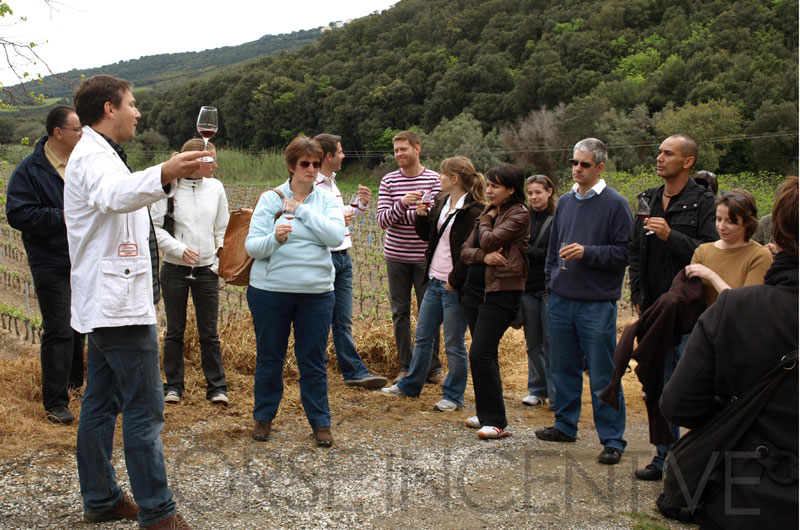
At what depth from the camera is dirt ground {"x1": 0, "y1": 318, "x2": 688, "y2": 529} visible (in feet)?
11.4

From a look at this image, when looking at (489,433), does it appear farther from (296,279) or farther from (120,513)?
(120,513)

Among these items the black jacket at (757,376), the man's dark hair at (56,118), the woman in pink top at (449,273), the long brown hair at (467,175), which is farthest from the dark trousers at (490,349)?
the man's dark hair at (56,118)

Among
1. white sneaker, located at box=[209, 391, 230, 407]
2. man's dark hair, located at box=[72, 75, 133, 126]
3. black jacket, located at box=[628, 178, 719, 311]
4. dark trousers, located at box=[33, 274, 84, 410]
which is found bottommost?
white sneaker, located at box=[209, 391, 230, 407]

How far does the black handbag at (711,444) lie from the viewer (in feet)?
6.96

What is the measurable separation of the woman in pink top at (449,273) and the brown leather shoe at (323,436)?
1.14m

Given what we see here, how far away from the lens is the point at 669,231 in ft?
13.4

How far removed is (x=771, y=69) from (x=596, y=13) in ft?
82.8

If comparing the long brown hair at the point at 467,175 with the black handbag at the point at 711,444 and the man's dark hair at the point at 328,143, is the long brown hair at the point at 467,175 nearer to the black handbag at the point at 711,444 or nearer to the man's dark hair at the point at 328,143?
the man's dark hair at the point at 328,143

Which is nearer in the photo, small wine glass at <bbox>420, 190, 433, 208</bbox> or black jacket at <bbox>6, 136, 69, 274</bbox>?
black jacket at <bbox>6, 136, 69, 274</bbox>

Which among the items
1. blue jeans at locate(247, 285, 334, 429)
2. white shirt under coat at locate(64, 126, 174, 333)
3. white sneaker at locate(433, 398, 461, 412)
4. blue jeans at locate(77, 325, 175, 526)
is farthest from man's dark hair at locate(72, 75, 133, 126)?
white sneaker at locate(433, 398, 461, 412)

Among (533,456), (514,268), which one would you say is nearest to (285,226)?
(514,268)

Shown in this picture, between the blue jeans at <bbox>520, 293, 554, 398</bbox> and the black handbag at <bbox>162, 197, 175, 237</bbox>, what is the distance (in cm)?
272

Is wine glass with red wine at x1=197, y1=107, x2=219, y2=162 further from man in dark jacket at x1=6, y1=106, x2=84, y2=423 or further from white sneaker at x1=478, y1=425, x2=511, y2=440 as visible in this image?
white sneaker at x1=478, y1=425, x2=511, y2=440

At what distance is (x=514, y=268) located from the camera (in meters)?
4.65
